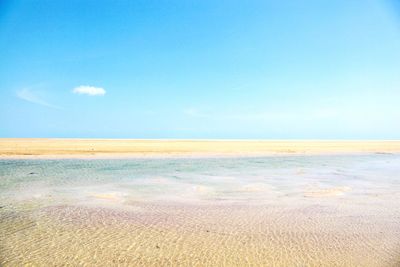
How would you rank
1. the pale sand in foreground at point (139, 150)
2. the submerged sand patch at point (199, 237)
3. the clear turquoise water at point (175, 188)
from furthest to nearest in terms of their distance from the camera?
the pale sand in foreground at point (139, 150)
the clear turquoise water at point (175, 188)
the submerged sand patch at point (199, 237)

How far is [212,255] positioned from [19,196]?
755 cm

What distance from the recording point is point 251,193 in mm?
10352

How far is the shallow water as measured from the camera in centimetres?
495

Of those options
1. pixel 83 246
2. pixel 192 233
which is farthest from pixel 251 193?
pixel 83 246

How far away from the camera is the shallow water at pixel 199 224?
4949 millimetres

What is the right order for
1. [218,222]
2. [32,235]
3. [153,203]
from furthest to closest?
1. [153,203]
2. [218,222]
3. [32,235]

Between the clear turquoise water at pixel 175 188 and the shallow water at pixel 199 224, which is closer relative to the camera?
the shallow water at pixel 199 224

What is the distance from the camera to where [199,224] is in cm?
677

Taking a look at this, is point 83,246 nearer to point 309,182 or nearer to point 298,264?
point 298,264

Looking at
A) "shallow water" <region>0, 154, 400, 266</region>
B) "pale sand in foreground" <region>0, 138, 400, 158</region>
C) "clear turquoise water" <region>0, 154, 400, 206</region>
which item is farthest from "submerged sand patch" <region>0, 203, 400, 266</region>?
"pale sand in foreground" <region>0, 138, 400, 158</region>

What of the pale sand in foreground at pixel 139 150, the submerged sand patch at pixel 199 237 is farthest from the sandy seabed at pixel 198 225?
the pale sand in foreground at pixel 139 150

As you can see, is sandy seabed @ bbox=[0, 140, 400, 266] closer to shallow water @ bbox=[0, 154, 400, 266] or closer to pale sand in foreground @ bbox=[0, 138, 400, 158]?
shallow water @ bbox=[0, 154, 400, 266]

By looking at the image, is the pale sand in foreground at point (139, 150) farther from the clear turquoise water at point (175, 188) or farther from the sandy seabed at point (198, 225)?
the sandy seabed at point (198, 225)

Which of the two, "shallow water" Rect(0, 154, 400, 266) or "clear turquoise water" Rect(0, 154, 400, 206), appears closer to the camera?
"shallow water" Rect(0, 154, 400, 266)
